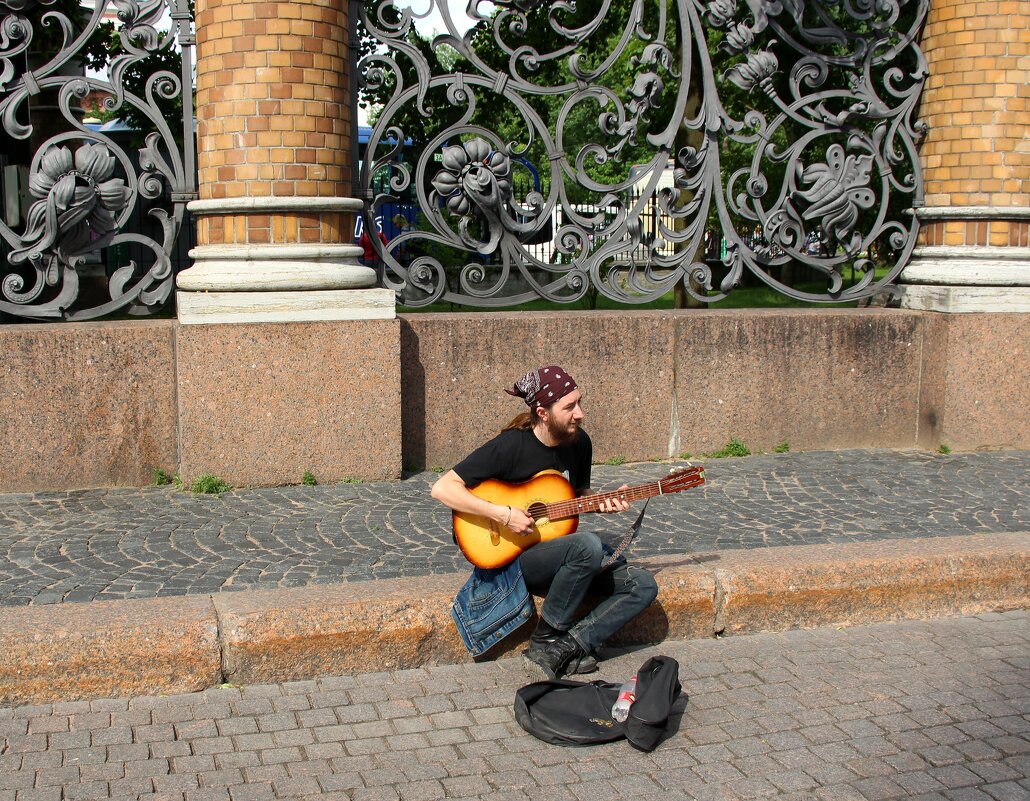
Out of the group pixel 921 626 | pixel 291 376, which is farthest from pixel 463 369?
pixel 921 626

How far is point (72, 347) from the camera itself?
22.6 feet

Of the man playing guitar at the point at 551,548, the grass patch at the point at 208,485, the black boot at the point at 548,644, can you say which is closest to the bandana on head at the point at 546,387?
the man playing guitar at the point at 551,548

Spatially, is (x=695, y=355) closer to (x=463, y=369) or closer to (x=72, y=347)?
(x=463, y=369)

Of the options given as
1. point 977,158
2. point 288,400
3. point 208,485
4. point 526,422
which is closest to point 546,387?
point 526,422

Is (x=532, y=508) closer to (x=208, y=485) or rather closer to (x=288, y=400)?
(x=288, y=400)

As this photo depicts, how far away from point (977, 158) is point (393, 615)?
5.73 metres

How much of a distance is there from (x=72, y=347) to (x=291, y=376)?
122 cm

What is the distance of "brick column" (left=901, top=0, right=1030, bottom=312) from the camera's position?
8352 millimetres

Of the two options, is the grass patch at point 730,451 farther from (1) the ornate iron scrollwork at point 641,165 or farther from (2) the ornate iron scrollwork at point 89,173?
(2) the ornate iron scrollwork at point 89,173

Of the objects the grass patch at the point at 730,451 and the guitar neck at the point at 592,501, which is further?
the grass patch at the point at 730,451

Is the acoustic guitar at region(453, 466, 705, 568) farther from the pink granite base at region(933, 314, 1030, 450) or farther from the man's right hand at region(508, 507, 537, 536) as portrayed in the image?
the pink granite base at region(933, 314, 1030, 450)

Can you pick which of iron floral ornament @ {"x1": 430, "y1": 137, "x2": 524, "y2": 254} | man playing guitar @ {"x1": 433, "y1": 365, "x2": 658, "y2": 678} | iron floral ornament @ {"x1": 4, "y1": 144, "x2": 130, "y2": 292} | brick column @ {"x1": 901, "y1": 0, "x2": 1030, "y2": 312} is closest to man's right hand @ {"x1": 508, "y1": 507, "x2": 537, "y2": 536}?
man playing guitar @ {"x1": 433, "y1": 365, "x2": 658, "y2": 678}

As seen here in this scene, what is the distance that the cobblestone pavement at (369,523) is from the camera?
18.3ft

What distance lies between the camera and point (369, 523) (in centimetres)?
645
